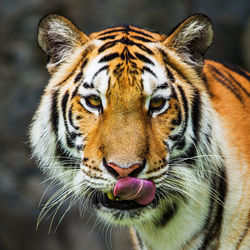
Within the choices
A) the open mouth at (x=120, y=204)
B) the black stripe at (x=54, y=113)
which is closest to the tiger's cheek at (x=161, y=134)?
the open mouth at (x=120, y=204)

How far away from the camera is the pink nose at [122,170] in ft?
7.88

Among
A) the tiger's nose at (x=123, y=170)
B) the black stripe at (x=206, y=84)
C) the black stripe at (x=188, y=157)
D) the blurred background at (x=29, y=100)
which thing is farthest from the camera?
the blurred background at (x=29, y=100)

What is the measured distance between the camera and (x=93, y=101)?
2693 mm

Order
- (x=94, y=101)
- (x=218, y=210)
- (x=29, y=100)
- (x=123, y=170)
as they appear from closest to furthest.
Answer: (x=123, y=170) < (x=94, y=101) < (x=218, y=210) < (x=29, y=100)

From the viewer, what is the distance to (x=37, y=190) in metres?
6.71

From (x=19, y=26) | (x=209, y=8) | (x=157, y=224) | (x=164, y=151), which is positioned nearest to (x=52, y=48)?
(x=164, y=151)

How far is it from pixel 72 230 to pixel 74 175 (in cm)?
409

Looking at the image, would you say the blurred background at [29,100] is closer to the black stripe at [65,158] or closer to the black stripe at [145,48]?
the black stripe at [65,158]

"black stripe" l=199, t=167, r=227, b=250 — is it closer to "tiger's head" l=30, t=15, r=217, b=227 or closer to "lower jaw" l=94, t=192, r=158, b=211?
"tiger's head" l=30, t=15, r=217, b=227

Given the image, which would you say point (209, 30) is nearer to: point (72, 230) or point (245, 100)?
point (245, 100)

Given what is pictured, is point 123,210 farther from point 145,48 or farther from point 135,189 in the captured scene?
point 145,48

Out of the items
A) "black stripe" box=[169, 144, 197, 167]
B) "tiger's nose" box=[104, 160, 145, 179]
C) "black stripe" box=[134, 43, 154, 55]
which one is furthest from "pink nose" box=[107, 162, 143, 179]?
"black stripe" box=[134, 43, 154, 55]

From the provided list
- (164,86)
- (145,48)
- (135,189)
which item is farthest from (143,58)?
(135,189)

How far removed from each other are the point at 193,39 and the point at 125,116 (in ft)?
2.26
